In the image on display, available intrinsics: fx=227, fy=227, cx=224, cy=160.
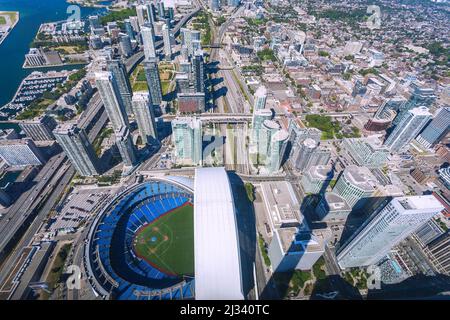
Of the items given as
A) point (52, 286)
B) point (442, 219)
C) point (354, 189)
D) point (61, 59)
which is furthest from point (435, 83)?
point (61, 59)

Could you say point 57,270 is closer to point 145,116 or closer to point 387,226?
point 145,116

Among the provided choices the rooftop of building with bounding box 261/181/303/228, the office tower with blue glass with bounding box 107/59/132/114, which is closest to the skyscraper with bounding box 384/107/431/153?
the rooftop of building with bounding box 261/181/303/228

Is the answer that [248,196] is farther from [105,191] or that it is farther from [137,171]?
[105,191]

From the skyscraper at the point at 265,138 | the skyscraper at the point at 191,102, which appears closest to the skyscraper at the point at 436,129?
the skyscraper at the point at 265,138

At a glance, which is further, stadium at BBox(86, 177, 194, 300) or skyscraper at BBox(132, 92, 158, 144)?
skyscraper at BBox(132, 92, 158, 144)

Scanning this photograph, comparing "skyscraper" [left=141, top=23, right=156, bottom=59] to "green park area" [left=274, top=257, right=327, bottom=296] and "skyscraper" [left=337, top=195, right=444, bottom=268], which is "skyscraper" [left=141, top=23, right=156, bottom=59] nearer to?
"green park area" [left=274, top=257, right=327, bottom=296]

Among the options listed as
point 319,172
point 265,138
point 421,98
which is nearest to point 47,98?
point 265,138
